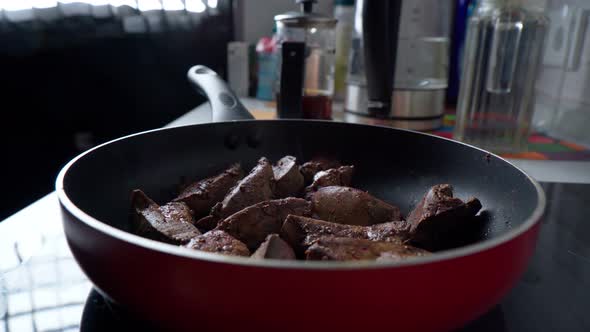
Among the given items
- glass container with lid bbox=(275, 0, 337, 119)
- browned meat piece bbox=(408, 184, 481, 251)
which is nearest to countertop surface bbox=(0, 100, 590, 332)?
browned meat piece bbox=(408, 184, 481, 251)

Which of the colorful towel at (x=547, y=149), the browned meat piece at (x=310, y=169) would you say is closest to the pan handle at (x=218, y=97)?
the browned meat piece at (x=310, y=169)

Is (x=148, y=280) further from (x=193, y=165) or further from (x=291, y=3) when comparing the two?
(x=291, y=3)

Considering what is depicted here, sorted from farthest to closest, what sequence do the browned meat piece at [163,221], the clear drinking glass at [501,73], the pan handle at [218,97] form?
the clear drinking glass at [501,73], the pan handle at [218,97], the browned meat piece at [163,221]

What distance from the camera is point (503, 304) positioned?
0.52 m

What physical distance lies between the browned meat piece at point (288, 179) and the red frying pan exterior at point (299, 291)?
0.41 m

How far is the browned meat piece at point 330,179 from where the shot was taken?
0.77 m

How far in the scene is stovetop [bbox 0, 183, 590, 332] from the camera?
0.46 metres

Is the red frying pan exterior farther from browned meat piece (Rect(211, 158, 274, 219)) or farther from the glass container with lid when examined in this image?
the glass container with lid

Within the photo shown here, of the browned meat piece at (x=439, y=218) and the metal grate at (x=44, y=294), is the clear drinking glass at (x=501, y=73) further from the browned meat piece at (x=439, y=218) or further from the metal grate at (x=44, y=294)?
the metal grate at (x=44, y=294)

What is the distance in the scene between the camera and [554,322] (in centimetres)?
48

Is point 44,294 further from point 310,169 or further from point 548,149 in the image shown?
point 548,149

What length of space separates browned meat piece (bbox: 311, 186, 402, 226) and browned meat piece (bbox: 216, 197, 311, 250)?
8cm

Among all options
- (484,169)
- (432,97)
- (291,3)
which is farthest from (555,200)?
(291,3)

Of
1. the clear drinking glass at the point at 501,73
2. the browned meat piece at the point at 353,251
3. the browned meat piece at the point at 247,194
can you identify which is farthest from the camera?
the clear drinking glass at the point at 501,73
